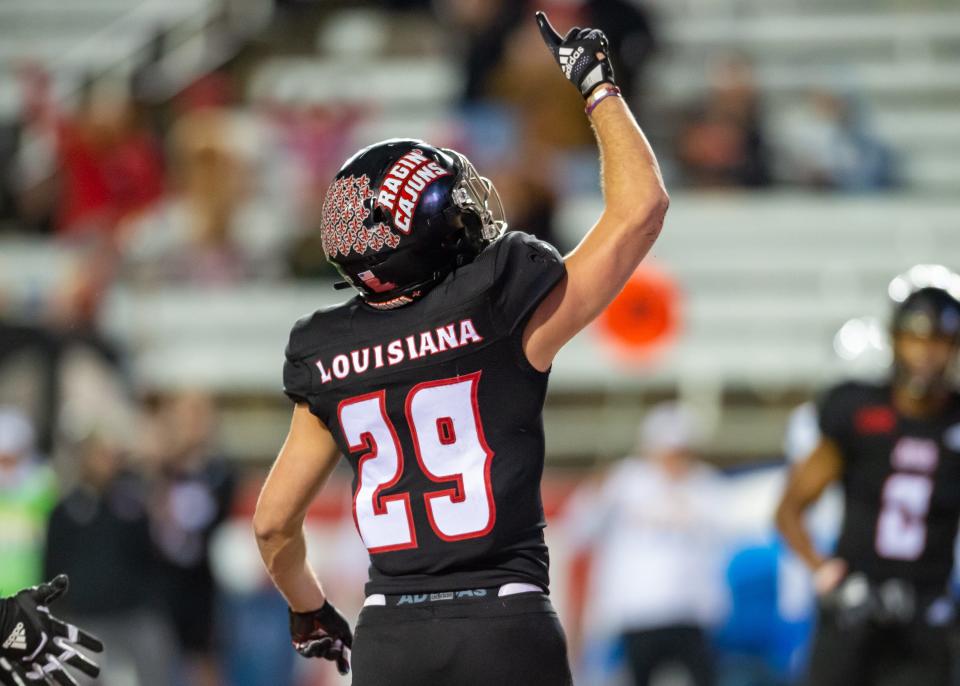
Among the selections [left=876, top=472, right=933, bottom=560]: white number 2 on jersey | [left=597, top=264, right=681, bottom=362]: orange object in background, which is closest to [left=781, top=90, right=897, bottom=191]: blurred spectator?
[left=597, top=264, right=681, bottom=362]: orange object in background

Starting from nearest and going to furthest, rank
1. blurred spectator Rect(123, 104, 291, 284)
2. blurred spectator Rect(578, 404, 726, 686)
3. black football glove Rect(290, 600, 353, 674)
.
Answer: black football glove Rect(290, 600, 353, 674) → blurred spectator Rect(578, 404, 726, 686) → blurred spectator Rect(123, 104, 291, 284)

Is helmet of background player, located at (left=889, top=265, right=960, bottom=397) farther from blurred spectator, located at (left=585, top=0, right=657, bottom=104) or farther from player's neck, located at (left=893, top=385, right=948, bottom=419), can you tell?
blurred spectator, located at (left=585, top=0, right=657, bottom=104)

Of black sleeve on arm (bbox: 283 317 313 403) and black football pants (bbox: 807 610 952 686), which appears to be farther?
black football pants (bbox: 807 610 952 686)

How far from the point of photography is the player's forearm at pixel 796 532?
6.55m

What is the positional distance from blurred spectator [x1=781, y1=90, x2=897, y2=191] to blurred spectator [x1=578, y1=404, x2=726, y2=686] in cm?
387

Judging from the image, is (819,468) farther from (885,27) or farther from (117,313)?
(885,27)

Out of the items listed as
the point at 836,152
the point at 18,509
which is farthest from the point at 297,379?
the point at 836,152

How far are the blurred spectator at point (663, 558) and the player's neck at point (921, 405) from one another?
3.46 m

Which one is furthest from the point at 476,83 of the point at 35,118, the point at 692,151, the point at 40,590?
the point at 40,590

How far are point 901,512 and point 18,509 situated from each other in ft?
20.3

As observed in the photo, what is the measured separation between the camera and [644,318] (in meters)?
11.1

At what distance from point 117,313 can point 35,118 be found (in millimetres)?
2954

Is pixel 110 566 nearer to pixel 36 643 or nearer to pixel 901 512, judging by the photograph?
pixel 901 512

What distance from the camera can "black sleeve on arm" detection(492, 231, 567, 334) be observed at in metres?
3.72
